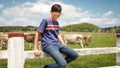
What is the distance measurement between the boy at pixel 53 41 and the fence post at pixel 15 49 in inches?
16.5

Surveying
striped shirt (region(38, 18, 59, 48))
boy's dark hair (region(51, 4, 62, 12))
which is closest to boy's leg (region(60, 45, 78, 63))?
striped shirt (region(38, 18, 59, 48))

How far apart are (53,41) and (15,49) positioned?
2.73 feet

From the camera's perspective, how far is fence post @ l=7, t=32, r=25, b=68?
3660mm

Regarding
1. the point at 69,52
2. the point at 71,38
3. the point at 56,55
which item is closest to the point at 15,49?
the point at 56,55

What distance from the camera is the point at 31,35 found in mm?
17328

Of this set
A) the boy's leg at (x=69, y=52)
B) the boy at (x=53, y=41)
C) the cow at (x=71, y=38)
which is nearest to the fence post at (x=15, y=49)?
the boy at (x=53, y=41)

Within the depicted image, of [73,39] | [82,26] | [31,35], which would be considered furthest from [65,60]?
[82,26]

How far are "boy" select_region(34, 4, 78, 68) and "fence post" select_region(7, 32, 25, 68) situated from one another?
1.38ft

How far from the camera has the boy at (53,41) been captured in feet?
13.7

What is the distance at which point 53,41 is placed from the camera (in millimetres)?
4332

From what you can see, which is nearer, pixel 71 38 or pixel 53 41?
pixel 53 41

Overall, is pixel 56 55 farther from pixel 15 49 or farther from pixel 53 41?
pixel 15 49

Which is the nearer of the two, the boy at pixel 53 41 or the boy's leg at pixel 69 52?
the boy at pixel 53 41

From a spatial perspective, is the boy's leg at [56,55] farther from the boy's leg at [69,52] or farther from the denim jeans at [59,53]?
the boy's leg at [69,52]
